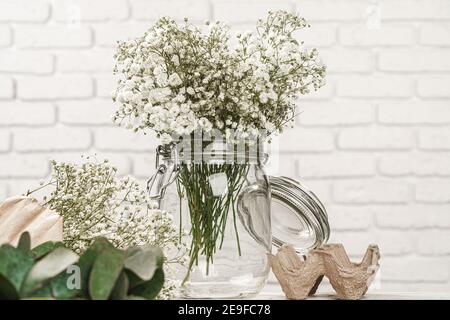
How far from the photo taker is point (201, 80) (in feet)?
3.10

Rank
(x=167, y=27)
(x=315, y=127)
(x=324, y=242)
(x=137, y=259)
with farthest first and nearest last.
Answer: (x=315, y=127) → (x=324, y=242) → (x=167, y=27) → (x=137, y=259)

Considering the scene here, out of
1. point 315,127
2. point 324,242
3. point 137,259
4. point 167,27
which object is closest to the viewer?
point 137,259

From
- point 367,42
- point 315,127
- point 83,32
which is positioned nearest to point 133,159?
point 83,32

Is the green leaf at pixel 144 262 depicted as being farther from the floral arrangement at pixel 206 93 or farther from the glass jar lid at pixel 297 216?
the glass jar lid at pixel 297 216

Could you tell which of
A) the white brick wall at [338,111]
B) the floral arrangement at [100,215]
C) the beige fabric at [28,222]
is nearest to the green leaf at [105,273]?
the beige fabric at [28,222]

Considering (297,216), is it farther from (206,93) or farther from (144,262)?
(144,262)

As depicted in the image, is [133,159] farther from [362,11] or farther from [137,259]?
[137,259]

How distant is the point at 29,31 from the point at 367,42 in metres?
0.98

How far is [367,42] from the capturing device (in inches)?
69.1

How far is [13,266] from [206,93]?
1.60ft

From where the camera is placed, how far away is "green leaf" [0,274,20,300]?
48 centimetres

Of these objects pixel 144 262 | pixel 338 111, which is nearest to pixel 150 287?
pixel 144 262
